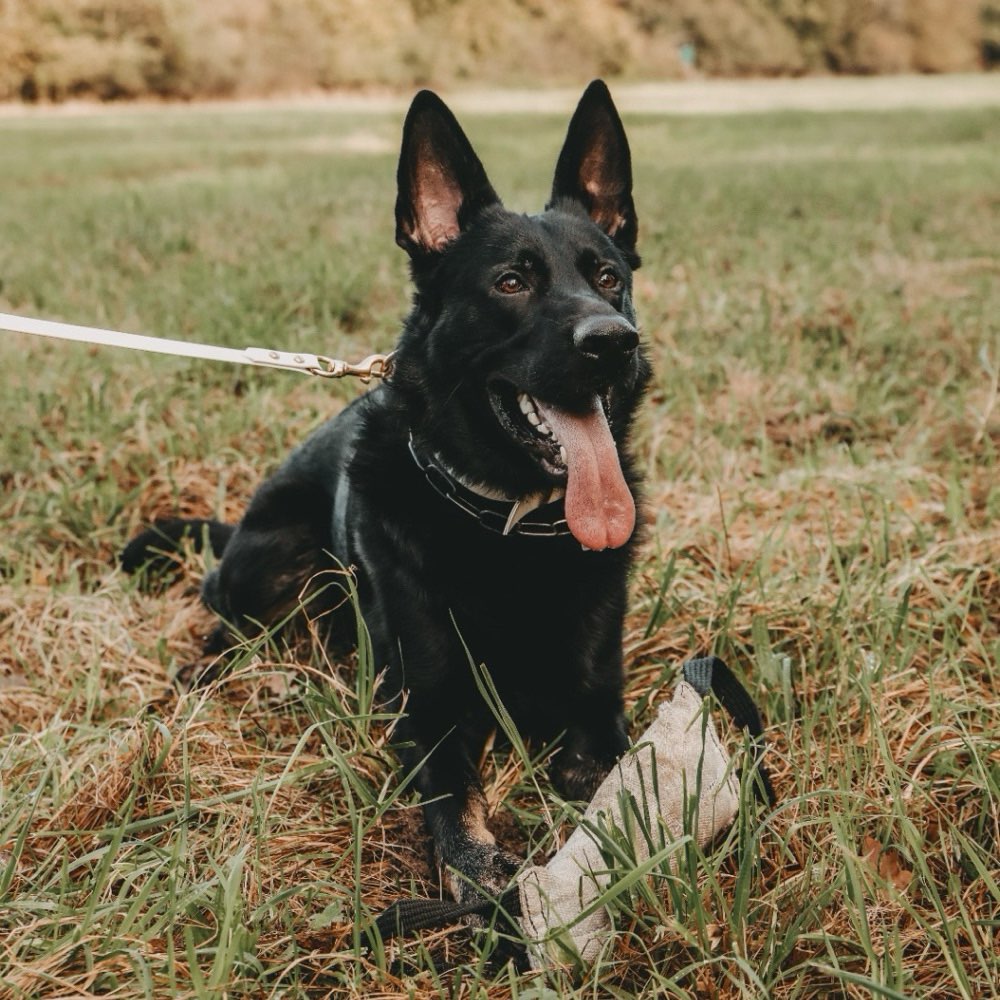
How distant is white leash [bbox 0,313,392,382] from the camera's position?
2.10 meters

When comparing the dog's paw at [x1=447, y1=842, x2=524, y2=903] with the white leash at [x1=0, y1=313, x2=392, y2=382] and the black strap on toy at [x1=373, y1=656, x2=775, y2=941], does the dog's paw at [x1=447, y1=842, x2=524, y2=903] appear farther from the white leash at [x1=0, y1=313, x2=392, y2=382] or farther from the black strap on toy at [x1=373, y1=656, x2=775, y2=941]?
the white leash at [x1=0, y1=313, x2=392, y2=382]

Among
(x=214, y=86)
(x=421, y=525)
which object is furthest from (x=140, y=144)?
(x=214, y=86)

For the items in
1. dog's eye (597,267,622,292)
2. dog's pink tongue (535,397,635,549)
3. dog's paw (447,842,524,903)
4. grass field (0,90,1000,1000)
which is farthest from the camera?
dog's eye (597,267,622,292)

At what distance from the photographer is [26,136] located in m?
17.6

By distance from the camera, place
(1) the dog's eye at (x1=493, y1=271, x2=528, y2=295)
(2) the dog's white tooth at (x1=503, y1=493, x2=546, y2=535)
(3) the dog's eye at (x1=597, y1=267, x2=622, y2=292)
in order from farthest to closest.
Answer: (3) the dog's eye at (x1=597, y1=267, x2=622, y2=292) → (1) the dog's eye at (x1=493, y1=271, x2=528, y2=295) → (2) the dog's white tooth at (x1=503, y1=493, x2=546, y2=535)

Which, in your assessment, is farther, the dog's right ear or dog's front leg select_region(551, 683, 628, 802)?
the dog's right ear

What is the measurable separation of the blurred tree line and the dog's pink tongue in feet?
117

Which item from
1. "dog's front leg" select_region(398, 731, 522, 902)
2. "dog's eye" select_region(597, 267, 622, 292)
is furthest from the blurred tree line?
"dog's front leg" select_region(398, 731, 522, 902)

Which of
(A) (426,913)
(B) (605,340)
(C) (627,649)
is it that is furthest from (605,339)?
(A) (426,913)

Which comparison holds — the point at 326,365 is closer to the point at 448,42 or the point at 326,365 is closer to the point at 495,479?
the point at 495,479

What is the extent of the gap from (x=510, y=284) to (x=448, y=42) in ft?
142

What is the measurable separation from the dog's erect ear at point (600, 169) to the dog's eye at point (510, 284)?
0.37 metres

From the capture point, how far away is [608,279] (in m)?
2.49

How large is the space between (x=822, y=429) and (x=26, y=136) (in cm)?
1770
